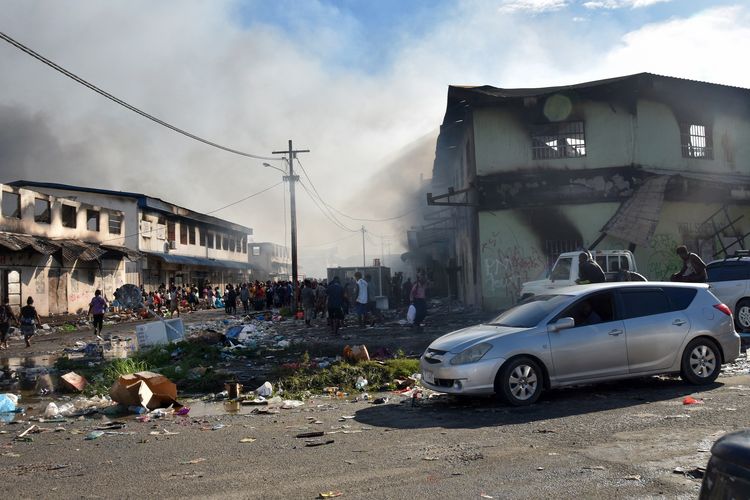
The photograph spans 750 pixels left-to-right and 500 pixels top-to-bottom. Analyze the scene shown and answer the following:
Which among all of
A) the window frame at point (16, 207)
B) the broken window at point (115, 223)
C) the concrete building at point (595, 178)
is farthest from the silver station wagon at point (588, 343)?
the broken window at point (115, 223)

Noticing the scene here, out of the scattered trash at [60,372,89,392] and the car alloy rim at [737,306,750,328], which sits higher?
the car alloy rim at [737,306,750,328]

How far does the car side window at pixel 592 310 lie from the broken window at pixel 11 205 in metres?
27.8

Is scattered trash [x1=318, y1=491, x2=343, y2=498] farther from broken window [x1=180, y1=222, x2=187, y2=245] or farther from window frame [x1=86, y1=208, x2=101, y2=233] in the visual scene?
broken window [x1=180, y1=222, x2=187, y2=245]

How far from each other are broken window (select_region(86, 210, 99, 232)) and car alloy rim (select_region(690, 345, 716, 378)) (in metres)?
33.5

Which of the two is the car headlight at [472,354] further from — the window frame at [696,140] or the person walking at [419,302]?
the window frame at [696,140]

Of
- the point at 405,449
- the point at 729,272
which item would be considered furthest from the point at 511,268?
the point at 405,449

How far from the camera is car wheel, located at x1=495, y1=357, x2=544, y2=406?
7551 mm

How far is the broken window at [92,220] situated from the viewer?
35141 millimetres

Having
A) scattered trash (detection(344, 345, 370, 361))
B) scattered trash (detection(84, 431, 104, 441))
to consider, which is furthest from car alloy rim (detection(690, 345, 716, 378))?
scattered trash (detection(84, 431, 104, 441))

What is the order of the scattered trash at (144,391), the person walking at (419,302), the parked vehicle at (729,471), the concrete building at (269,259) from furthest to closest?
1. the concrete building at (269,259)
2. the person walking at (419,302)
3. the scattered trash at (144,391)
4. the parked vehicle at (729,471)

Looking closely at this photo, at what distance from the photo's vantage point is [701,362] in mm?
8461

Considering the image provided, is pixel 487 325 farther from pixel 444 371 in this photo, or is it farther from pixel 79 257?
pixel 79 257

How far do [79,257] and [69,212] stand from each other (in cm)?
412

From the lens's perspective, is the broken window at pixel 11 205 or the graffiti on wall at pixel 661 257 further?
the broken window at pixel 11 205
